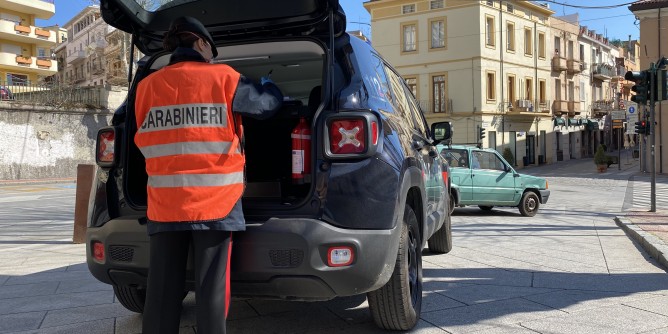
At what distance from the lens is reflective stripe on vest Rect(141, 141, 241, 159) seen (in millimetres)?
2619

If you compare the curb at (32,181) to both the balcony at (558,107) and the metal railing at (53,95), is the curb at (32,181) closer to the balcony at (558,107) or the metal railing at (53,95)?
the metal railing at (53,95)

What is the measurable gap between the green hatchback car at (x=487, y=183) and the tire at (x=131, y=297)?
894 centimetres

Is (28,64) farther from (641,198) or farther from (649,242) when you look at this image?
(649,242)

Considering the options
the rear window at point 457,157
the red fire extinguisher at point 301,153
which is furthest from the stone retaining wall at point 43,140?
the red fire extinguisher at point 301,153

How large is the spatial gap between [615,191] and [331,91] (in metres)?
21.6

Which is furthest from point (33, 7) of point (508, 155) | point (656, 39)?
point (656, 39)

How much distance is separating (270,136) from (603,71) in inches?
2273

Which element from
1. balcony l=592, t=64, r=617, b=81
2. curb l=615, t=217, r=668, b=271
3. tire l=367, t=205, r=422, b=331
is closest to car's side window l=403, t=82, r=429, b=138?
tire l=367, t=205, r=422, b=331

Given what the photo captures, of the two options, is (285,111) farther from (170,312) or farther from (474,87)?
(474,87)

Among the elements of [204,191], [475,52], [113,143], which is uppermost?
[475,52]

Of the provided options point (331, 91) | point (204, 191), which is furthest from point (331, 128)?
point (204, 191)

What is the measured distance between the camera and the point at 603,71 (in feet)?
178

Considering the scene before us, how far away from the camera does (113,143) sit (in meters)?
3.38

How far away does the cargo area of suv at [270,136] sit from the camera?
3279 millimetres
